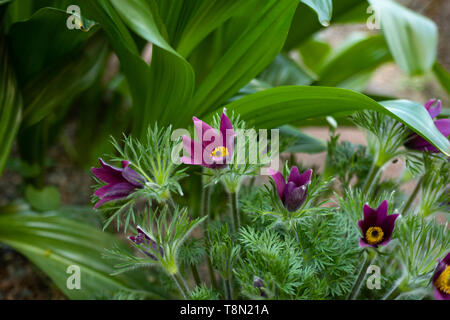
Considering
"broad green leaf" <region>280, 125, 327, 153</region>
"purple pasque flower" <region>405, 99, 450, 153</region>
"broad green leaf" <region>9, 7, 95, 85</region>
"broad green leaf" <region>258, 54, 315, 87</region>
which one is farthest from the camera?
"broad green leaf" <region>258, 54, 315, 87</region>

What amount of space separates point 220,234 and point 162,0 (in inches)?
15.6

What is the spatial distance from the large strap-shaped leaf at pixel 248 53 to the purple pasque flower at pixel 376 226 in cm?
32

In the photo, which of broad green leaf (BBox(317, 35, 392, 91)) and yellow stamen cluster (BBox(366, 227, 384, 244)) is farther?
→ broad green leaf (BBox(317, 35, 392, 91))

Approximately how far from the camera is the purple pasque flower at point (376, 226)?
54 centimetres

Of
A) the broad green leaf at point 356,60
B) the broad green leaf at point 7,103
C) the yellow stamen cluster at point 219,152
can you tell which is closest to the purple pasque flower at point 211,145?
the yellow stamen cluster at point 219,152

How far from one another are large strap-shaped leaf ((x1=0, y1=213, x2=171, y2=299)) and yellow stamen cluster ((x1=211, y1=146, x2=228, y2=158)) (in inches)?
15.9

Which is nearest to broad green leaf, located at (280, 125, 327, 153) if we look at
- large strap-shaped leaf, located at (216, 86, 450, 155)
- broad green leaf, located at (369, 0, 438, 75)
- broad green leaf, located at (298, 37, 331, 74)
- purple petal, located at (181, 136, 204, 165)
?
large strap-shaped leaf, located at (216, 86, 450, 155)

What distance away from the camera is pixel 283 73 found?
121cm

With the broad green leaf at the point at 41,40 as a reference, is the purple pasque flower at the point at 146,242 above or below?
below

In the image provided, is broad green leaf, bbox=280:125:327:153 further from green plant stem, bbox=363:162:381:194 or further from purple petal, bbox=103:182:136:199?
purple petal, bbox=103:182:136:199

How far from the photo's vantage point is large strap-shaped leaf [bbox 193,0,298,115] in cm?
69

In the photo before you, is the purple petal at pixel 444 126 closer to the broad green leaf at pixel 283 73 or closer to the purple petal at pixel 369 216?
the purple petal at pixel 369 216

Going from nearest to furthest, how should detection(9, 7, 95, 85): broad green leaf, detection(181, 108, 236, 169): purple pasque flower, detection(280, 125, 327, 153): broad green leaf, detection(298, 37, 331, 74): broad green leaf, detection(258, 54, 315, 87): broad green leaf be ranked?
detection(181, 108, 236, 169): purple pasque flower
detection(9, 7, 95, 85): broad green leaf
detection(280, 125, 327, 153): broad green leaf
detection(258, 54, 315, 87): broad green leaf
detection(298, 37, 331, 74): broad green leaf
